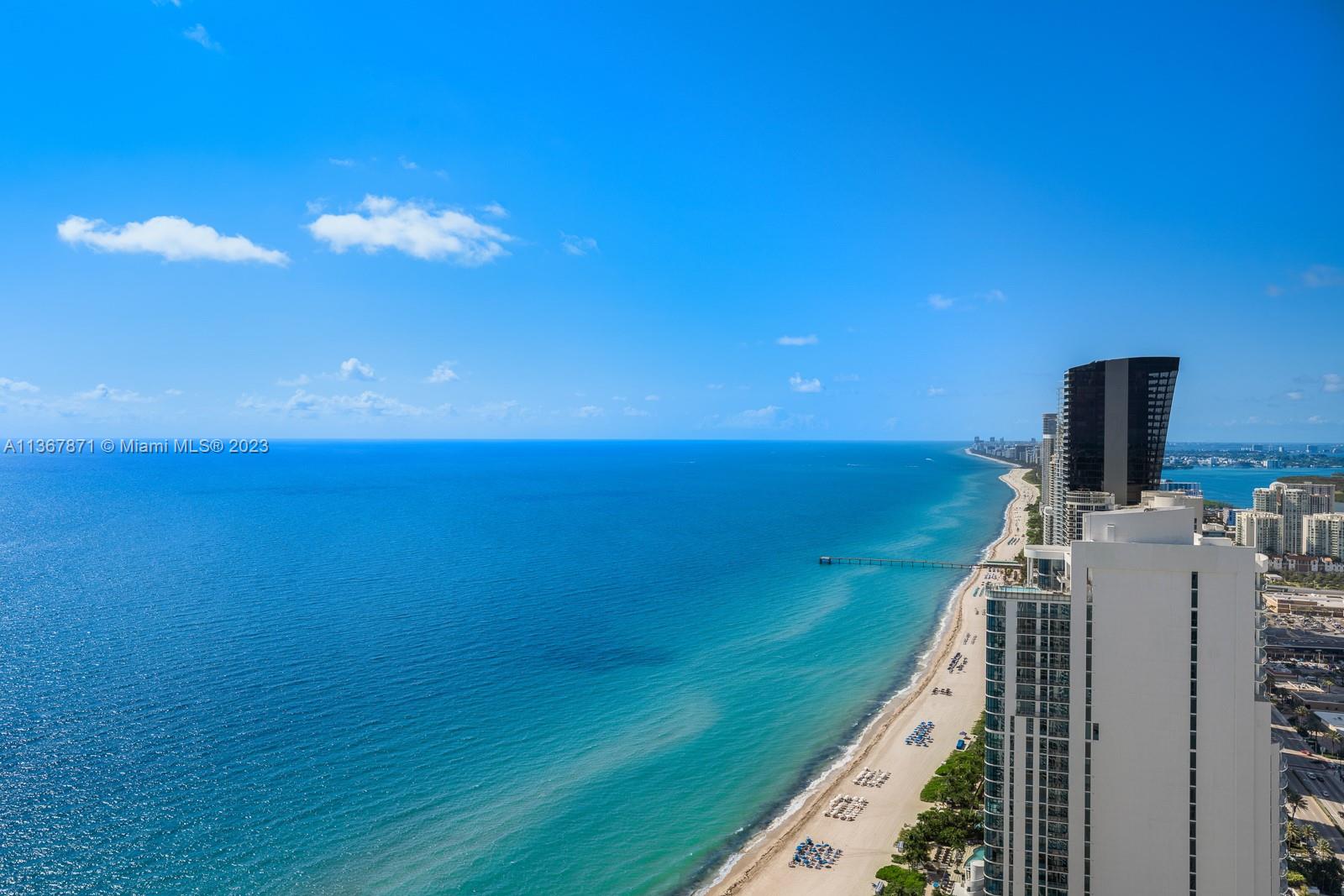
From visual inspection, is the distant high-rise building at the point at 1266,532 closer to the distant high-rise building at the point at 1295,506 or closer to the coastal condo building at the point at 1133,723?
the distant high-rise building at the point at 1295,506

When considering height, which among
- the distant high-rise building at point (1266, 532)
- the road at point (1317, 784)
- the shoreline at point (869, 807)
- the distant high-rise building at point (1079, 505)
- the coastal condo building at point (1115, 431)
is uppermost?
the coastal condo building at point (1115, 431)

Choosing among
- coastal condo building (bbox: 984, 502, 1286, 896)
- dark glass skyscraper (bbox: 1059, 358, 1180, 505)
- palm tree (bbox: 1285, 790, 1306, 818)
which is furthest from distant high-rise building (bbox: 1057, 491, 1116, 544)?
coastal condo building (bbox: 984, 502, 1286, 896)

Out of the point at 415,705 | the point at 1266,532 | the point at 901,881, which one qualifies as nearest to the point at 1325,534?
the point at 1266,532

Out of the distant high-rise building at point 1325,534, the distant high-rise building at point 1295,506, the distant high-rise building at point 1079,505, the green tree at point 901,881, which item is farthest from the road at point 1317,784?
the distant high-rise building at point 1295,506

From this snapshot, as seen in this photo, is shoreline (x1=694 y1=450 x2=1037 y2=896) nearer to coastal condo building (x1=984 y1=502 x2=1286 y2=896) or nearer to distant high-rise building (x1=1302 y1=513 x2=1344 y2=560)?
coastal condo building (x1=984 y1=502 x2=1286 y2=896)

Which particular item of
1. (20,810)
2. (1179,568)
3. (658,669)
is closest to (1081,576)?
(1179,568)

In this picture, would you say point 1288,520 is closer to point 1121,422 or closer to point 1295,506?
point 1295,506
